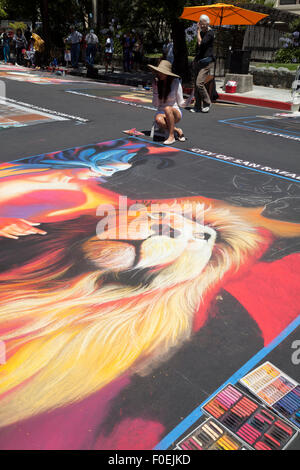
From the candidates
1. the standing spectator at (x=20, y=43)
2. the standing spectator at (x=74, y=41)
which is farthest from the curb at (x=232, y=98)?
the standing spectator at (x=20, y=43)

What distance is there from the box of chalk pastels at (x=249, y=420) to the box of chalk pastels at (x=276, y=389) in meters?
0.05

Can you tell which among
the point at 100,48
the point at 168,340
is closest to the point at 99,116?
the point at 168,340

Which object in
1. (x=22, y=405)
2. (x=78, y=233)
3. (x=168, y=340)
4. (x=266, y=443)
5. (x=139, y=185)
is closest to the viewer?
(x=266, y=443)

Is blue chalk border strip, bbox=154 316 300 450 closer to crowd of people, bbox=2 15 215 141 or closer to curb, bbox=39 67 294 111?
crowd of people, bbox=2 15 215 141

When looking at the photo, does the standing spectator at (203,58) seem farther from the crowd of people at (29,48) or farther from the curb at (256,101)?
the crowd of people at (29,48)

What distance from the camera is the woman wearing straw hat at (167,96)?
5863 millimetres

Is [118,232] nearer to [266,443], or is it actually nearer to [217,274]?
[217,274]

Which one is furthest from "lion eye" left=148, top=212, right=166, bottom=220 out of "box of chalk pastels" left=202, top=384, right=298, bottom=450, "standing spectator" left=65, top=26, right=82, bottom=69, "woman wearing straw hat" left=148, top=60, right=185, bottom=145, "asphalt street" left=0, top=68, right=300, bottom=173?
"standing spectator" left=65, top=26, right=82, bottom=69

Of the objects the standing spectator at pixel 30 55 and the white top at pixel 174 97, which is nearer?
the white top at pixel 174 97

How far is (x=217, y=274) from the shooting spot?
116 inches

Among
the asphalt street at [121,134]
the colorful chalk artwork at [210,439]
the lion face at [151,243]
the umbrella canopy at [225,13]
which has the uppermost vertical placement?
the umbrella canopy at [225,13]

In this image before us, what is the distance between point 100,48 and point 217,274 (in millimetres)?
22688

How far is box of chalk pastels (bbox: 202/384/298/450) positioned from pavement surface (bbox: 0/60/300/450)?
0.04 ft

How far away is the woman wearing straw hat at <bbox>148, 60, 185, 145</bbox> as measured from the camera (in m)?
5.86
